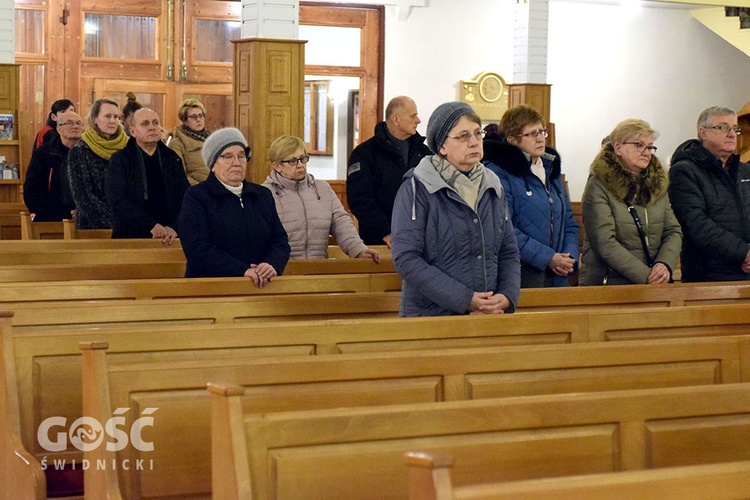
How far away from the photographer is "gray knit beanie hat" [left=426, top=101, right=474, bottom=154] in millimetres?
3824

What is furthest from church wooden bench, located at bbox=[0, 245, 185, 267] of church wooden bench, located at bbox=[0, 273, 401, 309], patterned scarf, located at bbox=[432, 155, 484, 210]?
patterned scarf, located at bbox=[432, 155, 484, 210]

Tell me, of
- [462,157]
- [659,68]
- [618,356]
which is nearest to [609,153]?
[462,157]

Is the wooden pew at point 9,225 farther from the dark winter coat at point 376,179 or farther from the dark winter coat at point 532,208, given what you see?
the dark winter coat at point 532,208

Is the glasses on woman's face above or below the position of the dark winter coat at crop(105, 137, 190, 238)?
above

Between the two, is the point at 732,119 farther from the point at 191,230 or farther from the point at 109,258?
the point at 109,258

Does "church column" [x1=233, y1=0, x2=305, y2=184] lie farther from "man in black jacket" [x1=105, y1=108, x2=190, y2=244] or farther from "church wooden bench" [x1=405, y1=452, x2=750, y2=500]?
"church wooden bench" [x1=405, y1=452, x2=750, y2=500]

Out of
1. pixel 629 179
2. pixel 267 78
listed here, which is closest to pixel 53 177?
pixel 267 78

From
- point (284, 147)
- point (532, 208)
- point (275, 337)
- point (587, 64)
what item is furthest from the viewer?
point (587, 64)

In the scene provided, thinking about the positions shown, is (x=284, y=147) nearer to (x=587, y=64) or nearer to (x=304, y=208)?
(x=304, y=208)

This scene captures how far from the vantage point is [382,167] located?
236 inches

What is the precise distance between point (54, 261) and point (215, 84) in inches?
303

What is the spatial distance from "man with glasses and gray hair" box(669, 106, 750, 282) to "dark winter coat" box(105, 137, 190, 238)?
2588 mm

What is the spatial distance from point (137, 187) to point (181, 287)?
1680 millimetres

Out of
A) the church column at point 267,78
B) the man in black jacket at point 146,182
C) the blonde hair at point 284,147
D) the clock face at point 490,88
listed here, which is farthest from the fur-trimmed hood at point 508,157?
the clock face at point 490,88
